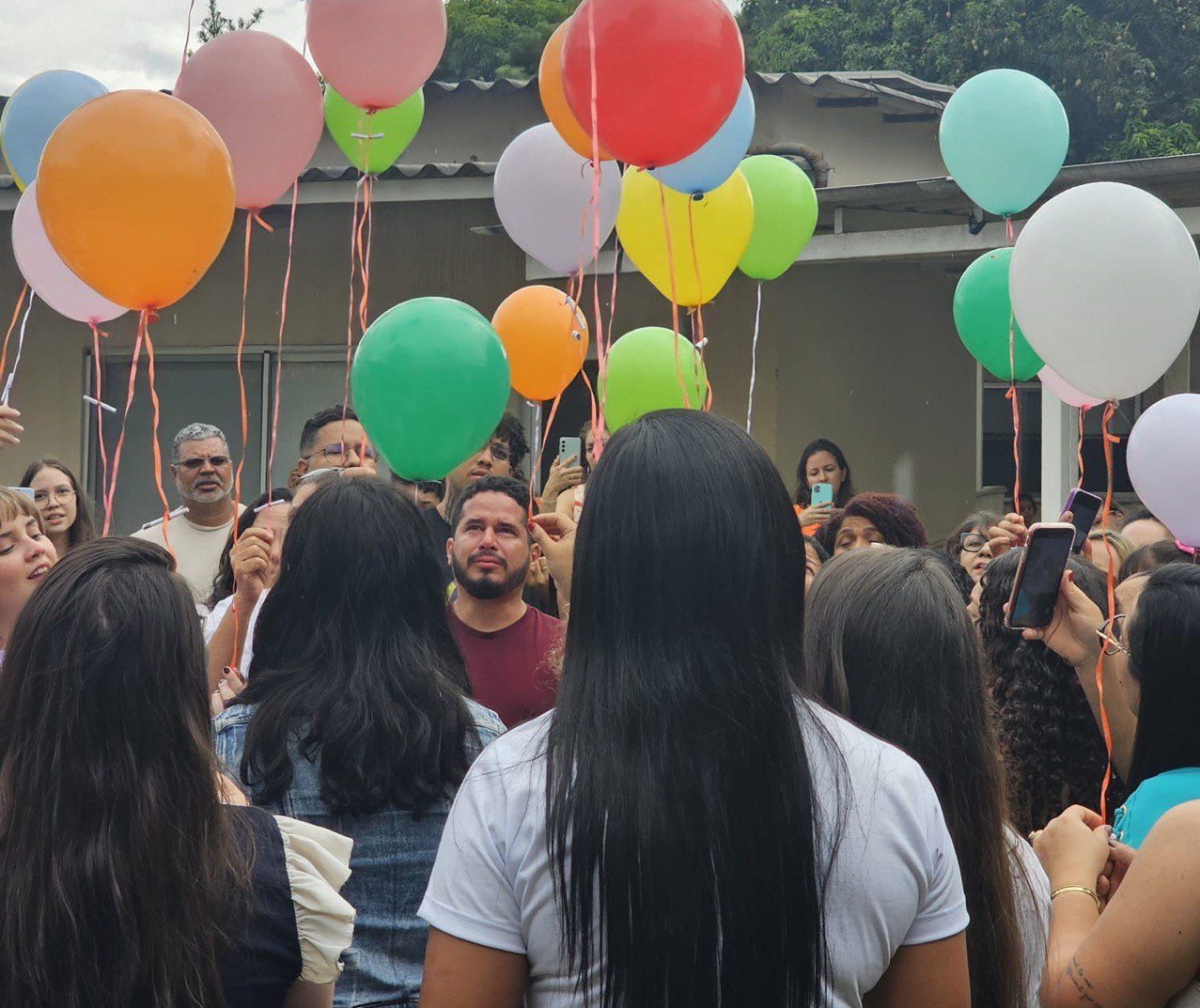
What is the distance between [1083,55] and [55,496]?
19926mm

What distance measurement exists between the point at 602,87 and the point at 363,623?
1.86m

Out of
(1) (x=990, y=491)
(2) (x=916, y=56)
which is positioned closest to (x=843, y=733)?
(1) (x=990, y=491)

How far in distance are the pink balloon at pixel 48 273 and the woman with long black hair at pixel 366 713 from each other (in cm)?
253

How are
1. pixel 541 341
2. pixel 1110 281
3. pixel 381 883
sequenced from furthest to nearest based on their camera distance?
pixel 541 341 → pixel 1110 281 → pixel 381 883

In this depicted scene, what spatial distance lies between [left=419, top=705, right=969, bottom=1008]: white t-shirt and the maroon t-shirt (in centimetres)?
227

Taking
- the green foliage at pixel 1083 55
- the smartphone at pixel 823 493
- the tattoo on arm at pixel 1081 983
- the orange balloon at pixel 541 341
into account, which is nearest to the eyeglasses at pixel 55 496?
the orange balloon at pixel 541 341

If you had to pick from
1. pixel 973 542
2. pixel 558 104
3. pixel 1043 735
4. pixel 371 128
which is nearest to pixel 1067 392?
pixel 973 542

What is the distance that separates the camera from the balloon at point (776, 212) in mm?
5469

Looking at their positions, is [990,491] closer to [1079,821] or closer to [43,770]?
[1079,821]

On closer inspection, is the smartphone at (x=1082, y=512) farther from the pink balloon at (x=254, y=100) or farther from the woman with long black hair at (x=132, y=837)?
the pink balloon at (x=254, y=100)

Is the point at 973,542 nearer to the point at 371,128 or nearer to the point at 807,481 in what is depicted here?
the point at 807,481

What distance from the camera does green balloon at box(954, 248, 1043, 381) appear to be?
201 inches

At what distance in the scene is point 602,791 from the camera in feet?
4.70

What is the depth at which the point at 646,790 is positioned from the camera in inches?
56.5
